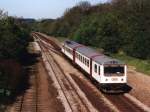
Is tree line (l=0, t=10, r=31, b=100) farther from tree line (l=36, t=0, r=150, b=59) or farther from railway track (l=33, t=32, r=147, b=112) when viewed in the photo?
tree line (l=36, t=0, r=150, b=59)

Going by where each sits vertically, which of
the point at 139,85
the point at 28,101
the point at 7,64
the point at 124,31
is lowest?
the point at 139,85

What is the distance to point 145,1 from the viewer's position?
202ft

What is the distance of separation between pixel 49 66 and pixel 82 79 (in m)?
13.0

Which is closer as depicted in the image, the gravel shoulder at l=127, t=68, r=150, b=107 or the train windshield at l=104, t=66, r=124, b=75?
the gravel shoulder at l=127, t=68, r=150, b=107

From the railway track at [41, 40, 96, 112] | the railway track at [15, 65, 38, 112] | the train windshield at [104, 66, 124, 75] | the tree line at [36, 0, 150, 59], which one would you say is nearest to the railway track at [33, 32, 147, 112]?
the railway track at [41, 40, 96, 112]

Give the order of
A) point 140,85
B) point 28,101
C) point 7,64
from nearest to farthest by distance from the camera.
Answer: point 28,101
point 140,85
point 7,64

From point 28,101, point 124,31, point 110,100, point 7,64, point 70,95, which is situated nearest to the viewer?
point 110,100

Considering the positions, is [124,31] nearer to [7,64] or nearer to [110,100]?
[7,64]

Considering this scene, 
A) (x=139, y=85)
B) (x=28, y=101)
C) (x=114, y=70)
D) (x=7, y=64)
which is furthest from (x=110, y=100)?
(x=7, y=64)

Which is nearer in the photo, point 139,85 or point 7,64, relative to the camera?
point 139,85

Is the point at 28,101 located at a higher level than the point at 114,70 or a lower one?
lower

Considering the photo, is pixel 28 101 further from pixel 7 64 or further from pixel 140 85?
pixel 140 85

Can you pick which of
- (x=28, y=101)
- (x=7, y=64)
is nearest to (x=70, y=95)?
(x=28, y=101)

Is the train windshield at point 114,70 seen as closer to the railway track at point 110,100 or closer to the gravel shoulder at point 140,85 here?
the railway track at point 110,100
